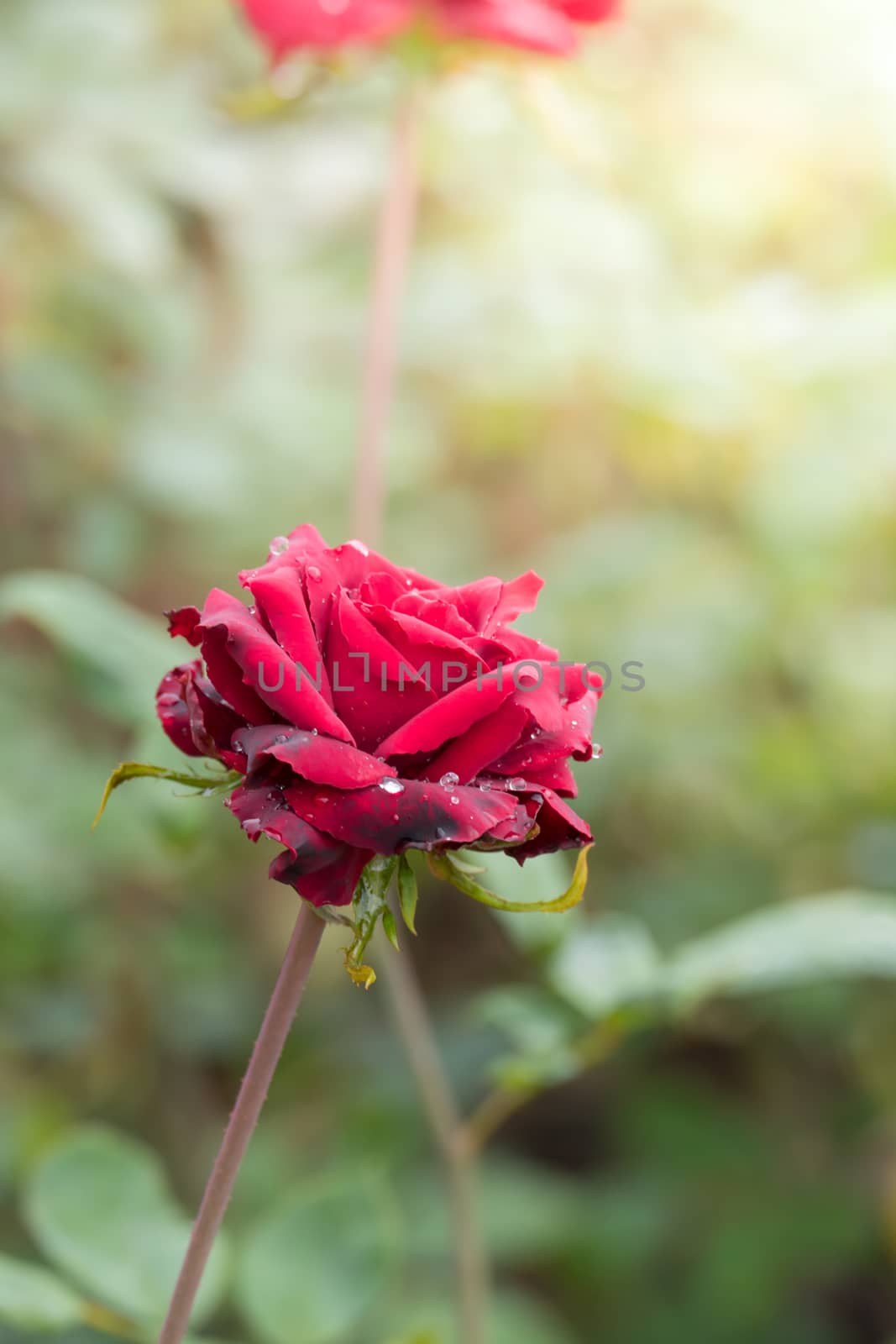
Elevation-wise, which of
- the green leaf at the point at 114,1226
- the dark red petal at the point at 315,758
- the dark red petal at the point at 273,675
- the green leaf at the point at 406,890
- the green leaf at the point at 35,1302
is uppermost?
the dark red petal at the point at 273,675

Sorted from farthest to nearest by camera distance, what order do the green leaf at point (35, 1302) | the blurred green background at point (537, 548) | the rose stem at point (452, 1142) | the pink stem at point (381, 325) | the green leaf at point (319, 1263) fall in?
the blurred green background at point (537, 548)
the pink stem at point (381, 325)
the rose stem at point (452, 1142)
the green leaf at point (319, 1263)
the green leaf at point (35, 1302)

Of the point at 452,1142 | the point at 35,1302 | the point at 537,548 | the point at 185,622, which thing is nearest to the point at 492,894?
the point at 185,622

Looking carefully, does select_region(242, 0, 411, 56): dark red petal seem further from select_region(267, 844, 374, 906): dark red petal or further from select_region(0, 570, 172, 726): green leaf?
select_region(267, 844, 374, 906): dark red petal

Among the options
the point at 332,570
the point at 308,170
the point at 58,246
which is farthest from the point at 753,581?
the point at 332,570

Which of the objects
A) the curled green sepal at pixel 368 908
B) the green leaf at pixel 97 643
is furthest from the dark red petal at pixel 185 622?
the green leaf at pixel 97 643

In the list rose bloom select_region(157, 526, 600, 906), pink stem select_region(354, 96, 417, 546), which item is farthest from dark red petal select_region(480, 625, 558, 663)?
pink stem select_region(354, 96, 417, 546)

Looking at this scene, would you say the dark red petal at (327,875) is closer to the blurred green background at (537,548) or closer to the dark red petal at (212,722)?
the dark red petal at (212,722)

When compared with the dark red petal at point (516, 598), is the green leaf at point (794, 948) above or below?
above
